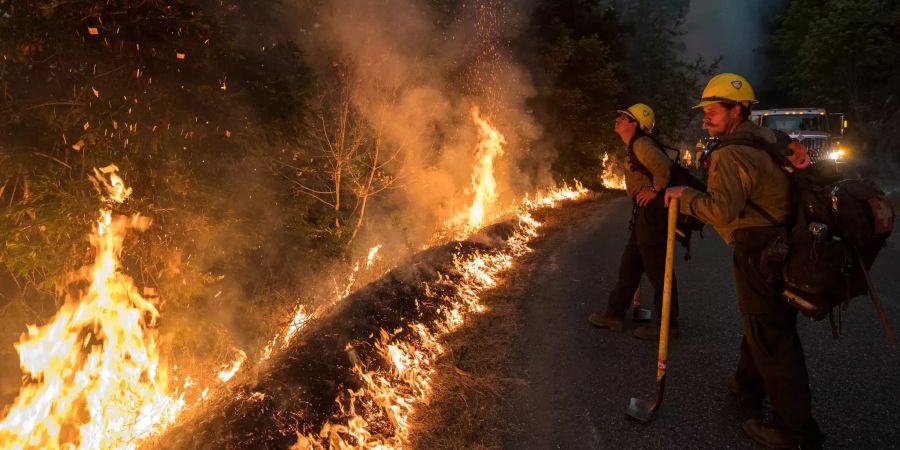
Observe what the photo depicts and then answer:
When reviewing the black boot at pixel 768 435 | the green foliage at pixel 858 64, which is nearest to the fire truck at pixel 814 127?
the green foliage at pixel 858 64

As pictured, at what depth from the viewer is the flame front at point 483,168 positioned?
429 inches

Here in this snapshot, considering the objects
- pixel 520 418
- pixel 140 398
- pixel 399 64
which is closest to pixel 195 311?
pixel 140 398

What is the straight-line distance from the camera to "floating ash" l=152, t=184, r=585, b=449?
2.67 meters

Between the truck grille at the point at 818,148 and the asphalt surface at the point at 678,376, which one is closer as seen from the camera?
the asphalt surface at the point at 678,376

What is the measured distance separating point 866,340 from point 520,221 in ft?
19.5

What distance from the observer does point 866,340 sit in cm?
391

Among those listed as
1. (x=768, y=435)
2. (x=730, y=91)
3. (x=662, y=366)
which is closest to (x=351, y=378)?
(x=662, y=366)

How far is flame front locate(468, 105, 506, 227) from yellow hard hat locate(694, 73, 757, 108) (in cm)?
783

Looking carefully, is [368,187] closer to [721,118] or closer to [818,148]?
[721,118]

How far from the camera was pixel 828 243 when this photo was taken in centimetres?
238

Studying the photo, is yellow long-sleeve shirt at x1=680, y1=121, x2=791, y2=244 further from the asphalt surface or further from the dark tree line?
the dark tree line

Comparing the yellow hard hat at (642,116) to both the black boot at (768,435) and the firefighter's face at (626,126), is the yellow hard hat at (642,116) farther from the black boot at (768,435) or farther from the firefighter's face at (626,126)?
the black boot at (768,435)

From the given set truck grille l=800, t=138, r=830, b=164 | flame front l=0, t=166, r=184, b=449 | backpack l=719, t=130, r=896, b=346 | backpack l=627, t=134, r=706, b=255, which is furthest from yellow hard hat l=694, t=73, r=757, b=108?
truck grille l=800, t=138, r=830, b=164

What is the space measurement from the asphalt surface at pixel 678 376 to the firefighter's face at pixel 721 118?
167 centimetres
